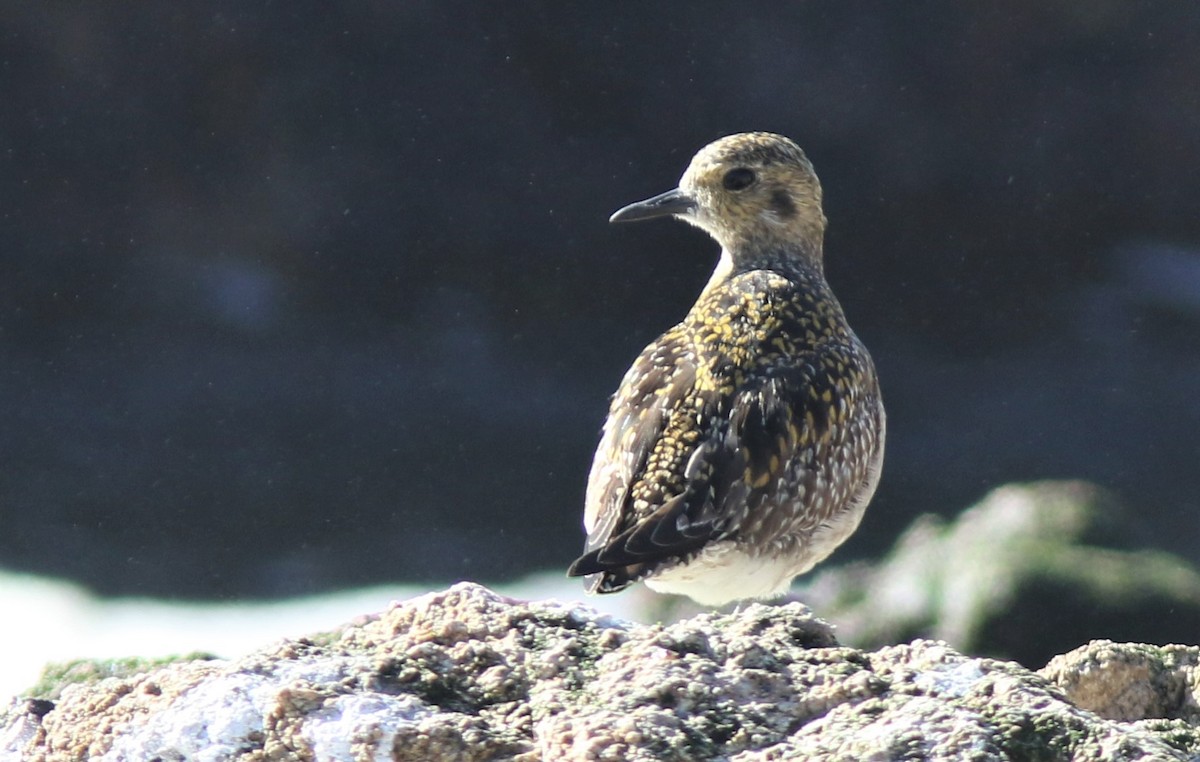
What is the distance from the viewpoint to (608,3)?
11164mm

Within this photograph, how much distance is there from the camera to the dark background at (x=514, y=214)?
1100 centimetres

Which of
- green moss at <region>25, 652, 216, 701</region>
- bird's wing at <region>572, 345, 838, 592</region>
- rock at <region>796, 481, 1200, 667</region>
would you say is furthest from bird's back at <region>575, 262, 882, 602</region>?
rock at <region>796, 481, 1200, 667</region>

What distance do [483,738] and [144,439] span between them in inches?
321

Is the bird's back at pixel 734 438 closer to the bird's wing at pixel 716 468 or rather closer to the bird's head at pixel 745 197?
the bird's wing at pixel 716 468

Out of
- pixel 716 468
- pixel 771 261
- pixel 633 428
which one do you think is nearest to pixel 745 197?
pixel 771 261

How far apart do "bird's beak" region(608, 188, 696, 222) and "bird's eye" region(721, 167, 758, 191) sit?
0.14 metres

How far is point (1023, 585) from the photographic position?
26.9 feet

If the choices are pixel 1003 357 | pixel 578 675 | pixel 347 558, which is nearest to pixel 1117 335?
pixel 1003 357

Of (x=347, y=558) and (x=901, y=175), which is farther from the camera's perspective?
(x=901, y=175)

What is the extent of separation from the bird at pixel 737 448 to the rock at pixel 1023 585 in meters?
2.43

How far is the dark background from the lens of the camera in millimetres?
11000

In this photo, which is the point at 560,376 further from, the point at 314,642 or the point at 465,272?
the point at 314,642

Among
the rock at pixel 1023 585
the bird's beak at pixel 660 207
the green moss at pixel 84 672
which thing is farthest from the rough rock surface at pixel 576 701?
the rock at pixel 1023 585

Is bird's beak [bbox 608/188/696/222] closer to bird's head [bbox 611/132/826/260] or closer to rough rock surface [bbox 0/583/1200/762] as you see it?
bird's head [bbox 611/132/826/260]
